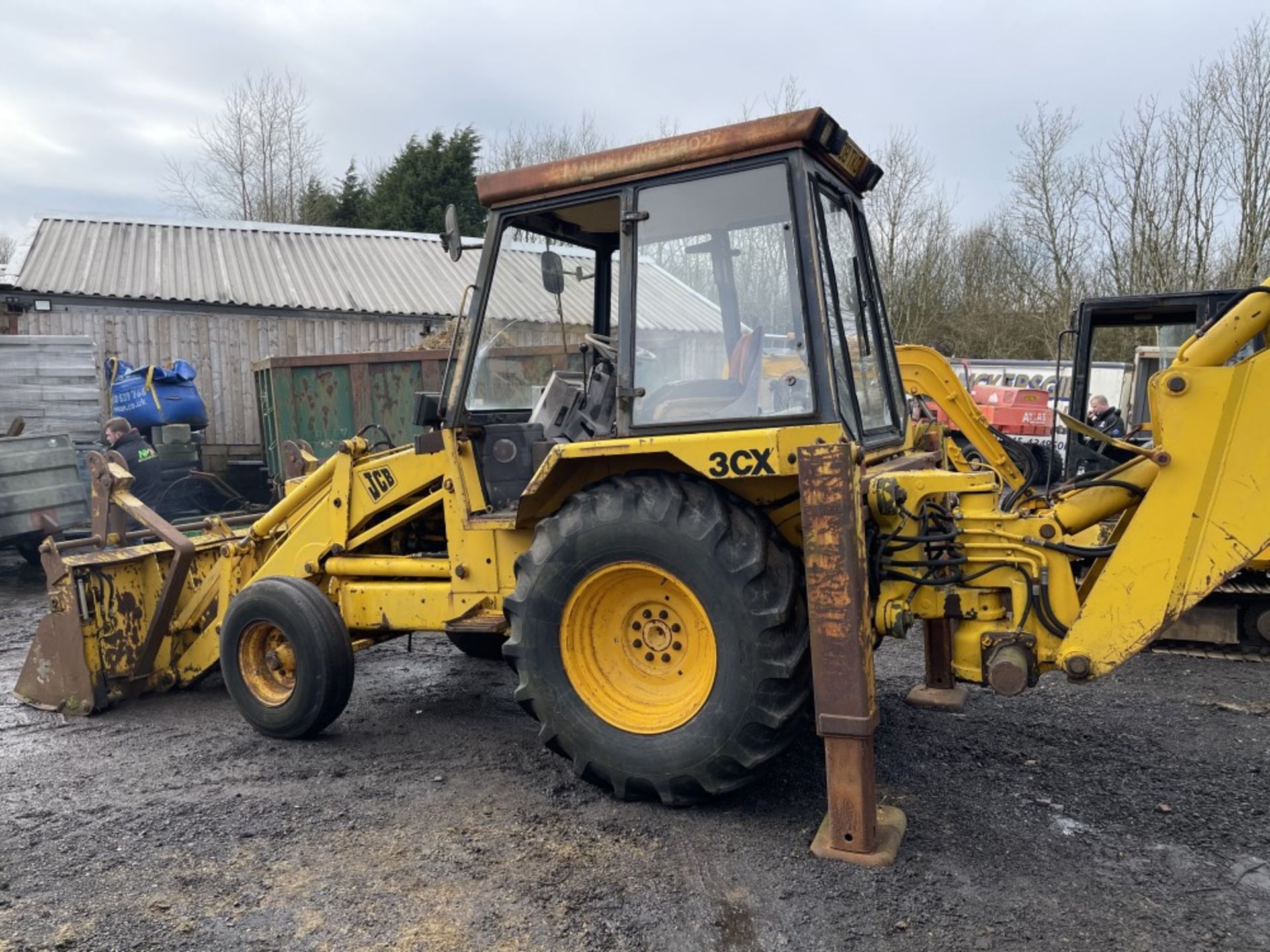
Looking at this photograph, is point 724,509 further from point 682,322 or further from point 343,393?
point 343,393

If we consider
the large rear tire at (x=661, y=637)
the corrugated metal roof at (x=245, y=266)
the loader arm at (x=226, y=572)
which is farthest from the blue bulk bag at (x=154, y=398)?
the large rear tire at (x=661, y=637)

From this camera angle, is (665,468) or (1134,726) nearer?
(665,468)

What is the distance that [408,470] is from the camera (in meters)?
4.70

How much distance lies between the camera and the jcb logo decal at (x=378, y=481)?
477 cm

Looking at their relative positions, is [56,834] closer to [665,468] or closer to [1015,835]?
[665,468]

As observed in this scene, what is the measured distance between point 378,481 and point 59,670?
211 centimetres

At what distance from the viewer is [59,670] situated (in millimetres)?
5234

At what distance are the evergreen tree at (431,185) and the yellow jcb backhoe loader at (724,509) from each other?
21207 mm

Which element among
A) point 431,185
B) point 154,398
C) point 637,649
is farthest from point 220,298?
point 637,649

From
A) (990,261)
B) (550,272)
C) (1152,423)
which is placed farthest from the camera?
(990,261)

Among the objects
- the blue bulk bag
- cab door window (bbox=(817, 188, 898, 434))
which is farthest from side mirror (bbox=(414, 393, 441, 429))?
the blue bulk bag

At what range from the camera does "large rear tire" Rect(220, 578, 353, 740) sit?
14.9 feet

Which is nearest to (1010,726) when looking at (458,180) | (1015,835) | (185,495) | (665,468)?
(1015,835)

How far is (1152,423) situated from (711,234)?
→ 5.69ft
